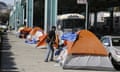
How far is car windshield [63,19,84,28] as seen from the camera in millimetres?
54938

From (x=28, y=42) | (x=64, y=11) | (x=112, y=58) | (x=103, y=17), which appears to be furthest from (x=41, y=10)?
(x=112, y=58)

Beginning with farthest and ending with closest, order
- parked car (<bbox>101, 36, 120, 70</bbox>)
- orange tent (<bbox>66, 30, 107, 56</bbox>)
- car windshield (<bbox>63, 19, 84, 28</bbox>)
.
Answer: car windshield (<bbox>63, 19, 84, 28</bbox>), parked car (<bbox>101, 36, 120, 70</bbox>), orange tent (<bbox>66, 30, 107, 56</bbox>)

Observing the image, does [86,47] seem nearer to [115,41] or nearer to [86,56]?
[86,56]

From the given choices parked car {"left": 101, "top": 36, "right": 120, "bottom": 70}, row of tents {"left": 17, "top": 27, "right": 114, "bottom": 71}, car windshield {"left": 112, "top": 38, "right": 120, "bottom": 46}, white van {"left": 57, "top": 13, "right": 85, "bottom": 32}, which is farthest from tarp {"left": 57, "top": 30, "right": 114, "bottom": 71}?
white van {"left": 57, "top": 13, "right": 85, "bottom": 32}

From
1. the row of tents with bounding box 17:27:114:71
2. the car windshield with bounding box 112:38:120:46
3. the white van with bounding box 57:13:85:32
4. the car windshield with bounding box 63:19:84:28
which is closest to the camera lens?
the row of tents with bounding box 17:27:114:71

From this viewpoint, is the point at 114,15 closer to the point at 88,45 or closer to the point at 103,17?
the point at 103,17

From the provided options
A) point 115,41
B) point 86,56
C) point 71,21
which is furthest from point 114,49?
point 71,21

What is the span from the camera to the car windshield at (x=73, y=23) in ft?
180

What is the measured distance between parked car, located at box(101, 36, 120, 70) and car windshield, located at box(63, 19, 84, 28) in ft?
116

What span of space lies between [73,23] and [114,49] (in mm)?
37530

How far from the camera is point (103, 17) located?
274 ft

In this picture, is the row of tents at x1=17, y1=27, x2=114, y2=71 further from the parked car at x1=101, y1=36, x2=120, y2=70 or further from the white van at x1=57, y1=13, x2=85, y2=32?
the white van at x1=57, y1=13, x2=85, y2=32

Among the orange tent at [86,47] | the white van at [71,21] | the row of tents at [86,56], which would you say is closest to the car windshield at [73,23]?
the white van at [71,21]

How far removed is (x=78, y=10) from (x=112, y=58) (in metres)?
60.5
